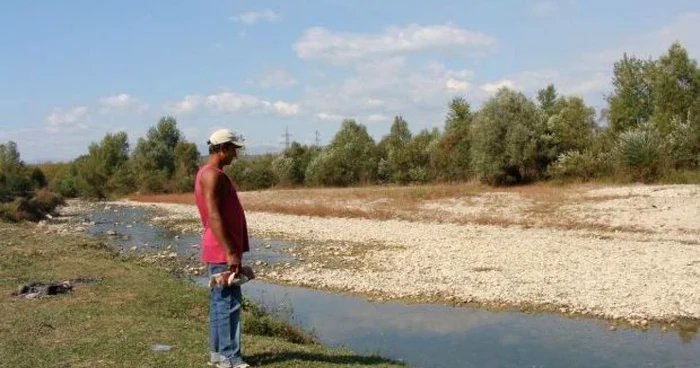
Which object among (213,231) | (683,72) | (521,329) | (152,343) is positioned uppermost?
(683,72)

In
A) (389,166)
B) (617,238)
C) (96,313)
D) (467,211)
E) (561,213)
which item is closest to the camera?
(96,313)

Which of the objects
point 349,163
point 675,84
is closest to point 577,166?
point 675,84

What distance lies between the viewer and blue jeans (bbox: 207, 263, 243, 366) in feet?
24.1

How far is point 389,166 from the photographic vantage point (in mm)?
71438

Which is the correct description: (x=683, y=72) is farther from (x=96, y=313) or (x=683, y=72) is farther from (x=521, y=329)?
(x=96, y=313)

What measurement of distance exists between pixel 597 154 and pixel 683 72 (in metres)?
8.44

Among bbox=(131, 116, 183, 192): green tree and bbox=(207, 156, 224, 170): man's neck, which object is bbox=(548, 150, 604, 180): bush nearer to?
bbox=(207, 156, 224, 170): man's neck

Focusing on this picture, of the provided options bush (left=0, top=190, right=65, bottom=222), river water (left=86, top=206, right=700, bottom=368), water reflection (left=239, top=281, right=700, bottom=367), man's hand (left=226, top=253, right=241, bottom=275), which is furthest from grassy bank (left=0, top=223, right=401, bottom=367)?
bush (left=0, top=190, right=65, bottom=222)

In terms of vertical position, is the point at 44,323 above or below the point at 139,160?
below

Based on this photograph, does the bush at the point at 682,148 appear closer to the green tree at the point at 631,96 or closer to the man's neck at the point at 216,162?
the green tree at the point at 631,96

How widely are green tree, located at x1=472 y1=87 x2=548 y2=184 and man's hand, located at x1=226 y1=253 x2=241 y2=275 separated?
4474 centimetres

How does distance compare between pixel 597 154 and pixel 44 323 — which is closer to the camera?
pixel 44 323

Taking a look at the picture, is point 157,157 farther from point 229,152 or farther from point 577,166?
point 229,152

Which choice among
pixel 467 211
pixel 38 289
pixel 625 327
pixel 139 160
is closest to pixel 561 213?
pixel 467 211
